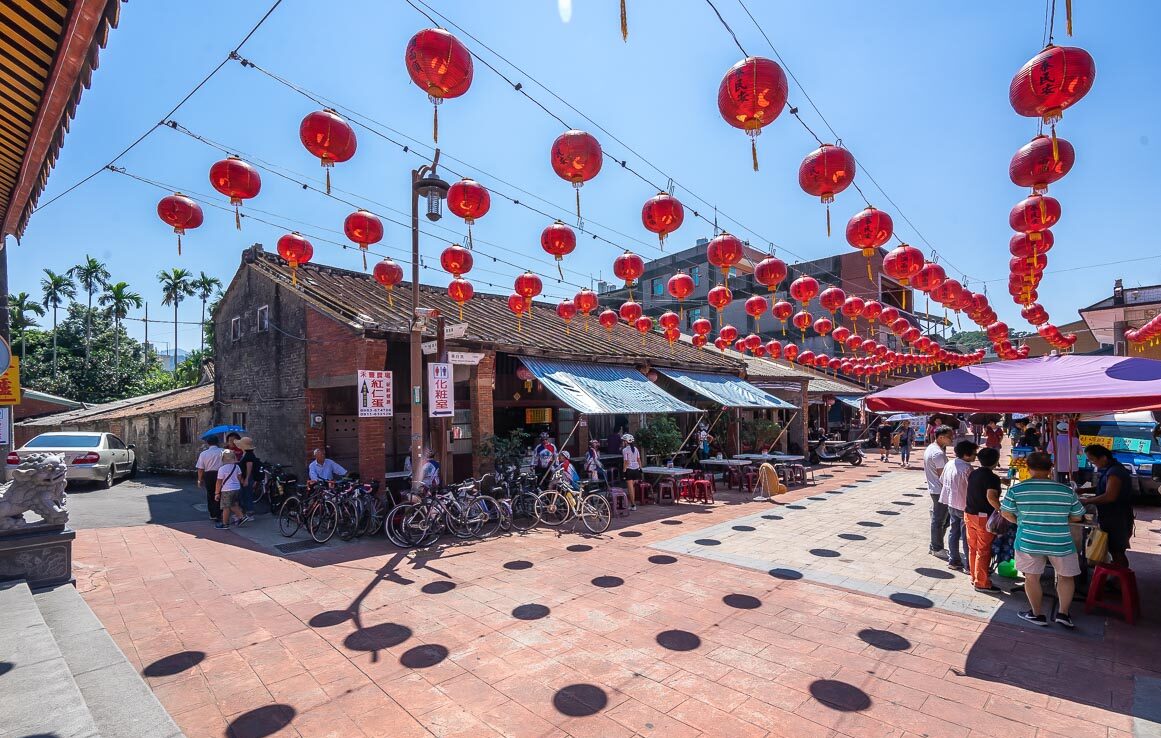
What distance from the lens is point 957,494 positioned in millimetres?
7074

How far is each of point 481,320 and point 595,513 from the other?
664cm

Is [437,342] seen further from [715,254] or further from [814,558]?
[814,558]

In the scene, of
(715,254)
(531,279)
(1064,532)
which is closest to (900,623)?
(1064,532)

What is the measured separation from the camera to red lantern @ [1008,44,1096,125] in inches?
208

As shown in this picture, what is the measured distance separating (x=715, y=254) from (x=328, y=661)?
8170 millimetres

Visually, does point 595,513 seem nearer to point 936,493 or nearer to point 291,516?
point 936,493

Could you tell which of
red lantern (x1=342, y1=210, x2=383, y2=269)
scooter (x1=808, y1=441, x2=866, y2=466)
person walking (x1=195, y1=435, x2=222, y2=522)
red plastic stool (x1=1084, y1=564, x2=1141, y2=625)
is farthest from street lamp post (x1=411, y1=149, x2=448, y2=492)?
scooter (x1=808, y1=441, x2=866, y2=466)

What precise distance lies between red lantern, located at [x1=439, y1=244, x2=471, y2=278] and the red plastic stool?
381 inches

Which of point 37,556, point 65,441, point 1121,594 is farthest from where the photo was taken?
point 65,441

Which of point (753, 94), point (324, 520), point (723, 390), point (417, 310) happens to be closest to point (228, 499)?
point (324, 520)

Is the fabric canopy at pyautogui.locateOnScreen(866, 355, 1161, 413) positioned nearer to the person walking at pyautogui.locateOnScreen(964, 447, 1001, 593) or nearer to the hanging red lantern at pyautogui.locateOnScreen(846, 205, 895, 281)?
the person walking at pyautogui.locateOnScreen(964, 447, 1001, 593)

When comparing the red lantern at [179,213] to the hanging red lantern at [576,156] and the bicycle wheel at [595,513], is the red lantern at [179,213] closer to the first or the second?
the hanging red lantern at [576,156]

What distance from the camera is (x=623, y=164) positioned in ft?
28.7

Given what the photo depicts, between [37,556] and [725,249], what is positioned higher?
[725,249]
